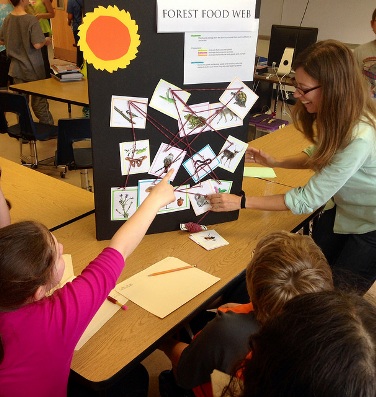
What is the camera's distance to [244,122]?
65.2 inches

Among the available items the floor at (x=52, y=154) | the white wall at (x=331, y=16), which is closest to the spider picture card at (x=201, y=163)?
the floor at (x=52, y=154)

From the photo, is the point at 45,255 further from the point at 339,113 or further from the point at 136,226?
the point at 339,113

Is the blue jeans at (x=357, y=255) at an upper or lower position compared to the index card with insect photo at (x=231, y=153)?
lower

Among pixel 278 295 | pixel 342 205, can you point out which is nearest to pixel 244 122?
pixel 342 205

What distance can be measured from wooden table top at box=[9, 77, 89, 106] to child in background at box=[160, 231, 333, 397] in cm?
267

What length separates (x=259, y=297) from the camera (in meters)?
1.03

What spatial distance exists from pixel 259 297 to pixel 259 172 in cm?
129

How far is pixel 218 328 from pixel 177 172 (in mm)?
690

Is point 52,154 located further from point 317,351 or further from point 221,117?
point 317,351

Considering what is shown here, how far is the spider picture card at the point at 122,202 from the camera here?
1555 millimetres

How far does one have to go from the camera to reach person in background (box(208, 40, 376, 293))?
5.00 ft

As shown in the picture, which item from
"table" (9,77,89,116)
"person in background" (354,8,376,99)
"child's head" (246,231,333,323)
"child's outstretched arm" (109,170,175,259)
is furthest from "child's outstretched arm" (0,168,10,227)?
"person in background" (354,8,376,99)

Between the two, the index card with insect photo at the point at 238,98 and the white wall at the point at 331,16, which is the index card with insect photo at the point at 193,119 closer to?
the index card with insect photo at the point at 238,98

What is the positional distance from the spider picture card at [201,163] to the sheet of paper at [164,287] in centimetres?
36
